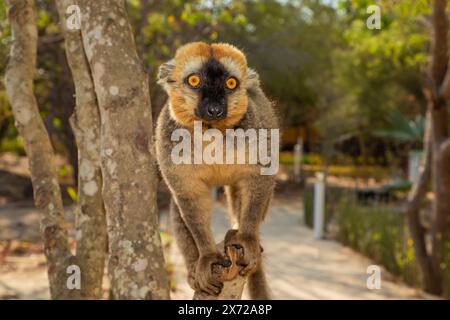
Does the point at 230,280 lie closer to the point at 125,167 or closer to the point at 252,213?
the point at 252,213

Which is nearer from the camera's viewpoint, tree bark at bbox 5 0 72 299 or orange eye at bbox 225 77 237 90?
orange eye at bbox 225 77 237 90

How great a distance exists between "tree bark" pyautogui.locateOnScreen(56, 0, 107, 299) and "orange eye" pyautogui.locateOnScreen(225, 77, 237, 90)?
105 cm

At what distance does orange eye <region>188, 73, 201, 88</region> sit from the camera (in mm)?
3130

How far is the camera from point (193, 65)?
3.15 metres

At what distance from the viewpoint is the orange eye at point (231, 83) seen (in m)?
3.13

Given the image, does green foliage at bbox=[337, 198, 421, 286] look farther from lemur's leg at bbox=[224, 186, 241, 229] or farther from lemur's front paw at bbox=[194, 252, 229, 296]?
lemur's front paw at bbox=[194, 252, 229, 296]

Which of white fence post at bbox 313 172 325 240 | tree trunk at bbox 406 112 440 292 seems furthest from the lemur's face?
white fence post at bbox 313 172 325 240

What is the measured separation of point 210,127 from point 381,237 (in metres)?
6.59

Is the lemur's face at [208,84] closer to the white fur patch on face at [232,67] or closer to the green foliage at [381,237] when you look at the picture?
the white fur patch on face at [232,67]

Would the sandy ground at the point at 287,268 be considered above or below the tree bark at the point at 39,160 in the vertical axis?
below

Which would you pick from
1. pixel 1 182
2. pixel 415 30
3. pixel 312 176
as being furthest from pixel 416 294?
pixel 312 176

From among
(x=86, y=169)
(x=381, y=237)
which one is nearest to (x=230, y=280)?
(x=86, y=169)

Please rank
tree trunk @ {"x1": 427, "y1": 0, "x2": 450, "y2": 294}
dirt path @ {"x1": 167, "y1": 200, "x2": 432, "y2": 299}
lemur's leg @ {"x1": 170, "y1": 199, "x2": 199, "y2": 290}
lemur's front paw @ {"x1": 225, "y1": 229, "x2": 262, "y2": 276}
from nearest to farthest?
lemur's front paw @ {"x1": 225, "y1": 229, "x2": 262, "y2": 276} → lemur's leg @ {"x1": 170, "y1": 199, "x2": 199, "y2": 290} → dirt path @ {"x1": 167, "y1": 200, "x2": 432, "y2": 299} → tree trunk @ {"x1": 427, "y1": 0, "x2": 450, "y2": 294}

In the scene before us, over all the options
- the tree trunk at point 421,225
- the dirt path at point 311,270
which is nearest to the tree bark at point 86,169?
the dirt path at point 311,270
